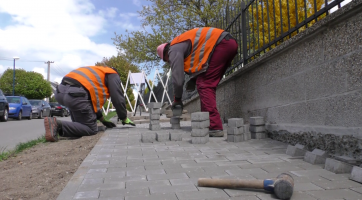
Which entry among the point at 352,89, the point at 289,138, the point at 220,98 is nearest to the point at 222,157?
the point at 289,138

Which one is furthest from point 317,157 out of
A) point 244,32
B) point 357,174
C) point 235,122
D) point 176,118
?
point 176,118

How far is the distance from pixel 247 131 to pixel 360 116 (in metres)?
1.80

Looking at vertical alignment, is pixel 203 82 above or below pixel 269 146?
above

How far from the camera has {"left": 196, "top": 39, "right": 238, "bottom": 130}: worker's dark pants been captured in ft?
15.2

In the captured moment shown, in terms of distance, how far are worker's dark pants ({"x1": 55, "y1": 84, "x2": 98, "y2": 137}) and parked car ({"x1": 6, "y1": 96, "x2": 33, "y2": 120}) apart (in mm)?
13647

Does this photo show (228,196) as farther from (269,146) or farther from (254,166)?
(269,146)

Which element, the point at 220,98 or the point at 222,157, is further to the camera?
the point at 220,98

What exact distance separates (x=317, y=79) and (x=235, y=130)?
1.26m

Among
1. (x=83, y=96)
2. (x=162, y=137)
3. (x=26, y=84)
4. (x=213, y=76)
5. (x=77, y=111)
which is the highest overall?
(x=26, y=84)

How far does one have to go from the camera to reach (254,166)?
2.72m

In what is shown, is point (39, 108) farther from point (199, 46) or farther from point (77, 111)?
point (199, 46)

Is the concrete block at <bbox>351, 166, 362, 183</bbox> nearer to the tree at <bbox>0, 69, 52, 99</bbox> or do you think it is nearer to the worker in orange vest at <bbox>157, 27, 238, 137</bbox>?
the worker in orange vest at <bbox>157, 27, 238, 137</bbox>

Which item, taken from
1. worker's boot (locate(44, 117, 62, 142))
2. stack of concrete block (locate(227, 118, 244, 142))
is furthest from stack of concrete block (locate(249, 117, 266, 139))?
worker's boot (locate(44, 117, 62, 142))

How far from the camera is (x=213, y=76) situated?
4.80 m
